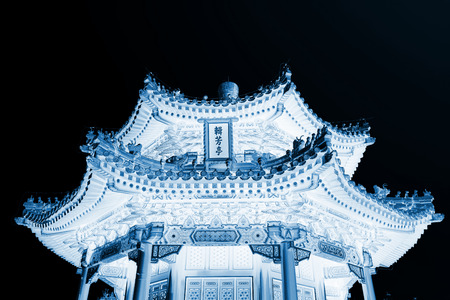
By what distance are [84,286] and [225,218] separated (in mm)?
4299

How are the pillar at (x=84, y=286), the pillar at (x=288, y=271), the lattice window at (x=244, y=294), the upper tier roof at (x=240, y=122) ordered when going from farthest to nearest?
the upper tier roof at (x=240, y=122)
the pillar at (x=84, y=286)
the lattice window at (x=244, y=294)
the pillar at (x=288, y=271)

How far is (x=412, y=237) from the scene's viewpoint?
10.1 meters

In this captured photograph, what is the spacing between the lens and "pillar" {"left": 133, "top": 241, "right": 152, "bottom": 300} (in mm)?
7977

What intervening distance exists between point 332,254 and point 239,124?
16.5ft

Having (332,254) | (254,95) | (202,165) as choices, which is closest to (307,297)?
(332,254)

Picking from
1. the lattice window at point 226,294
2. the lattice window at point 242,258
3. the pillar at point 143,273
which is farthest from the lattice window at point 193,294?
the pillar at point 143,273

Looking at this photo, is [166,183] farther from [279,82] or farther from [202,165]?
[279,82]

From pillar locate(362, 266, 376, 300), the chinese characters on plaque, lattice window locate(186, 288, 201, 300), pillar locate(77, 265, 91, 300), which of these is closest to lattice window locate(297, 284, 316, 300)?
pillar locate(362, 266, 376, 300)

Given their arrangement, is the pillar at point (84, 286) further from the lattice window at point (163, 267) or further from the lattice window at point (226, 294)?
the lattice window at point (226, 294)

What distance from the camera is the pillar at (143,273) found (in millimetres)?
7977

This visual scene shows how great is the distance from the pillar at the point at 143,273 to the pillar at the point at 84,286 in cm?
253

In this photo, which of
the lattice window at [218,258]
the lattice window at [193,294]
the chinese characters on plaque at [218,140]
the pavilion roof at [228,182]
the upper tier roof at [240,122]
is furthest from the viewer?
the upper tier roof at [240,122]

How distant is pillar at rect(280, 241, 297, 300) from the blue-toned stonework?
0.07ft

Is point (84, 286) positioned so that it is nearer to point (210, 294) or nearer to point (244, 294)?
point (210, 294)
